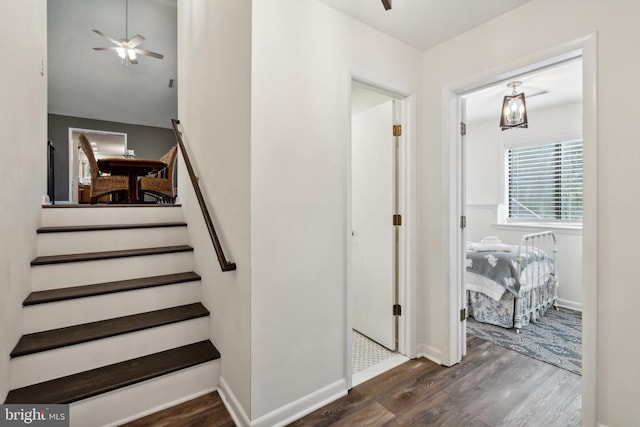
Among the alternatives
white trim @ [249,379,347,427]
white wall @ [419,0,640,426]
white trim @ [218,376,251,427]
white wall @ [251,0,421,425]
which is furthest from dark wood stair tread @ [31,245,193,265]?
white wall @ [419,0,640,426]

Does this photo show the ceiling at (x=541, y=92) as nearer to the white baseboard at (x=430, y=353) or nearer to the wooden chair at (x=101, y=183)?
the white baseboard at (x=430, y=353)

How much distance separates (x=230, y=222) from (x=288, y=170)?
49 centimetres

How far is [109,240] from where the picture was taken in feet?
7.96

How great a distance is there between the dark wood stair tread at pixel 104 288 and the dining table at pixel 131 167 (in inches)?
72.3

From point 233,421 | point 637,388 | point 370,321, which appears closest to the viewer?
point 637,388

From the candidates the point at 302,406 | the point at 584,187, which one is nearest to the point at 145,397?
the point at 302,406

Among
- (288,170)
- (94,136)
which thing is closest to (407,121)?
(288,170)

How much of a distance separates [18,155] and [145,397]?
1.60m

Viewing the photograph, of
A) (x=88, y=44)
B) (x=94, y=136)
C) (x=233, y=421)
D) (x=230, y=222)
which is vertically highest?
(x=88, y=44)

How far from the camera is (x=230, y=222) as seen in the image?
6.05 ft

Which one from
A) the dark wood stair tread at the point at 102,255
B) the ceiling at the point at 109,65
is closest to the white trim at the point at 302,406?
the dark wood stair tread at the point at 102,255

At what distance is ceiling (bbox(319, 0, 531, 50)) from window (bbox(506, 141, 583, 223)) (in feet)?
10.0

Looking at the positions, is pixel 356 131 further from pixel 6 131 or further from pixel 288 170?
pixel 6 131

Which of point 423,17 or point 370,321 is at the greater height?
point 423,17
